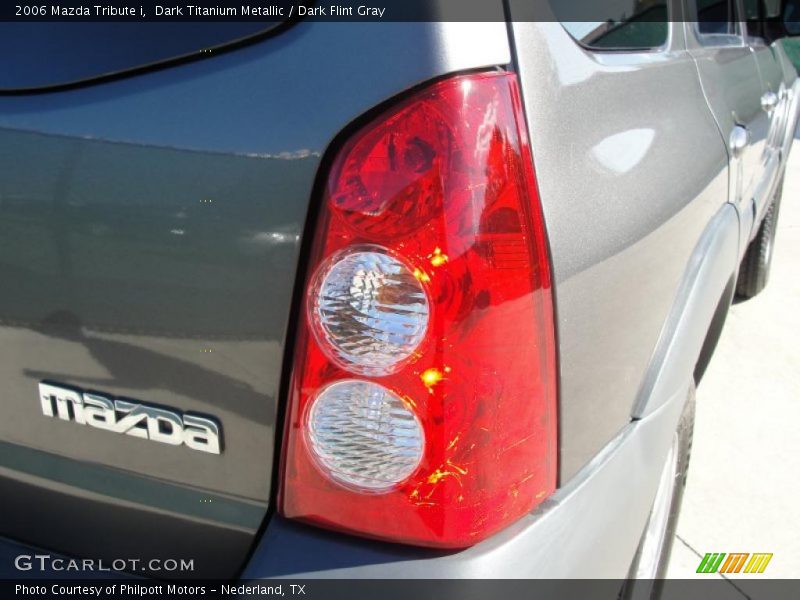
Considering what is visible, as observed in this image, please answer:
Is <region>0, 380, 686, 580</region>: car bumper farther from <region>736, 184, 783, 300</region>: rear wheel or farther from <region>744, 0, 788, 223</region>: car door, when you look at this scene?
<region>736, 184, 783, 300</region>: rear wheel

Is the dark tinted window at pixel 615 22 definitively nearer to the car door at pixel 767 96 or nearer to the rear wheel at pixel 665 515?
the rear wheel at pixel 665 515

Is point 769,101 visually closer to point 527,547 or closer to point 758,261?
point 758,261

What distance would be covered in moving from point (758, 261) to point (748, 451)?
5.43 ft

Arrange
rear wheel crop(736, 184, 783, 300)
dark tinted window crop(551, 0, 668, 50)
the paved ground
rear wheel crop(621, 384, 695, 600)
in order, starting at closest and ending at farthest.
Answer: dark tinted window crop(551, 0, 668, 50) → rear wheel crop(621, 384, 695, 600) → the paved ground → rear wheel crop(736, 184, 783, 300)

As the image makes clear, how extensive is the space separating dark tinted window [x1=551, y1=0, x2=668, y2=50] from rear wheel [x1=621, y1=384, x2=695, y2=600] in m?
0.82

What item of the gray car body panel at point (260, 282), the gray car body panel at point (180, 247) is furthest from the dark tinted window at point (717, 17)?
the gray car body panel at point (180, 247)

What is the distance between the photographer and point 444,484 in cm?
103

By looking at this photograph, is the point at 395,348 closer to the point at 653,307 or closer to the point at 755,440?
the point at 653,307

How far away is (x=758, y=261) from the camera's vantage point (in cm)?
425

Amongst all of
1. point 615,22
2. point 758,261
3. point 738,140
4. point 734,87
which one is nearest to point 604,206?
point 615,22

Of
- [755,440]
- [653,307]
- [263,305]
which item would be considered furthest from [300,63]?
[755,440]

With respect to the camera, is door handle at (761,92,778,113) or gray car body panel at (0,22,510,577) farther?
door handle at (761,92,778,113)

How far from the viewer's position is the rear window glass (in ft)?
3.36

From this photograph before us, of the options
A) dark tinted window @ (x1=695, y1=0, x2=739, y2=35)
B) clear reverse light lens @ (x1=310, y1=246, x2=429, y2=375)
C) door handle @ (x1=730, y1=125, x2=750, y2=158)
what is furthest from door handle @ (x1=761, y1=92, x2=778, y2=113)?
clear reverse light lens @ (x1=310, y1=246, x2=429, y2=375)
